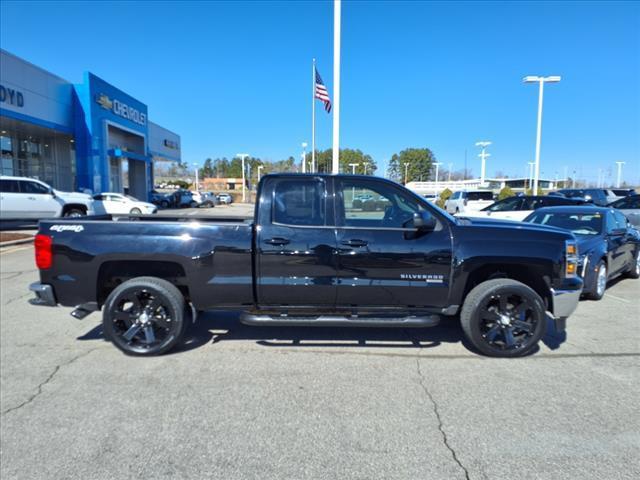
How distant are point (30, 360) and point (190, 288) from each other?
1.77m

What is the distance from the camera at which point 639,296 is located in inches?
278

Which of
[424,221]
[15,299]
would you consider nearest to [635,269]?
[424,221]

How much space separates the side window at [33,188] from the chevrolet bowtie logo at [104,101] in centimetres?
1231

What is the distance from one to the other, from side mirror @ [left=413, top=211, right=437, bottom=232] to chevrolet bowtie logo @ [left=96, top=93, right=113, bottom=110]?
28.0 m

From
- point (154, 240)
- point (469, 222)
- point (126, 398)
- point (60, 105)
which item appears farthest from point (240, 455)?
point (60, 105)

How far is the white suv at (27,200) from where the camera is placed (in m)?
15.5

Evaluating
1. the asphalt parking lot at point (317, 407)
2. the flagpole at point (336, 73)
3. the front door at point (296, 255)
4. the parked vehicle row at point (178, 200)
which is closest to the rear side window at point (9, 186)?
the flagpole at point (336, 73)

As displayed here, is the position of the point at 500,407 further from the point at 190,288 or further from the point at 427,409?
the point at 190,288

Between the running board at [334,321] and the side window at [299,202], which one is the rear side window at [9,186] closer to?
the side window at [299,202]

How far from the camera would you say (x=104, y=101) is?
88.4 ft

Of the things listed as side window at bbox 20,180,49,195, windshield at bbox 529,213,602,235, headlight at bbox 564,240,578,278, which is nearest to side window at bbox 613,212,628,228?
windshield at bbox 529,213,602,235

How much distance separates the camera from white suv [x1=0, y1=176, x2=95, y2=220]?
15.5 meters

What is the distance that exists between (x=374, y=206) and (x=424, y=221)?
63cm

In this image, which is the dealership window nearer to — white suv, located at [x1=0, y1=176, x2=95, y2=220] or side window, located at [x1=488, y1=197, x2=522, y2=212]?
white suv, located at [x1=0, y1=176, x2=95, y2=220]
